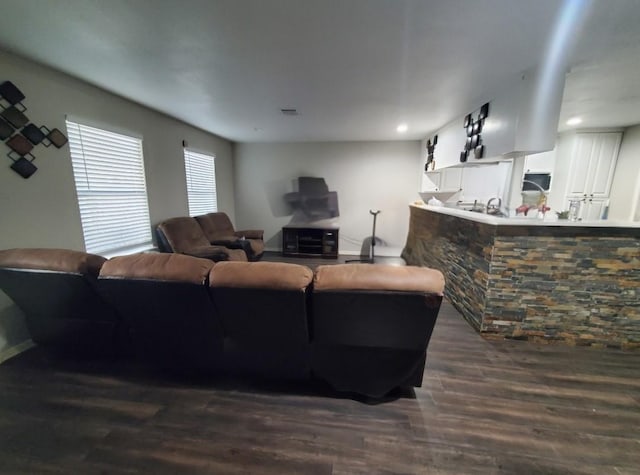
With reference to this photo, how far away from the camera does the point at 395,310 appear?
1438 millimetres

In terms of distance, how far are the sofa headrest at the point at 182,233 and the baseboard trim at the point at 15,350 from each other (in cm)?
149

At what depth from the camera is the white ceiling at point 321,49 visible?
139cm

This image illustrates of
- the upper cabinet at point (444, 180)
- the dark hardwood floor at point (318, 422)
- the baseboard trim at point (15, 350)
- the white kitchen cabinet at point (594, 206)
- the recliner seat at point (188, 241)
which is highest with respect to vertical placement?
the upper cabinet at point (444, 180)

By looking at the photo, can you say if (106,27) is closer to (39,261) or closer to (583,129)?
(39,261)

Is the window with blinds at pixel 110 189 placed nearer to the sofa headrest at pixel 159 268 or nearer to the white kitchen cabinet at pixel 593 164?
the sofa headrest at pixel 159 268

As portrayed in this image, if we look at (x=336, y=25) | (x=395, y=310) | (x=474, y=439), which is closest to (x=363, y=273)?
(x=395, y=310)

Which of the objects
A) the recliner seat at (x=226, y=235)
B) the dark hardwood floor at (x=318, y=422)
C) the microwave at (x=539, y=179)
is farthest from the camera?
the microwave at (x=539, y=179)

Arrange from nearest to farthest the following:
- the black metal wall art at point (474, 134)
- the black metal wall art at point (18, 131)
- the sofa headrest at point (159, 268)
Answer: the sofa headrest at point (159, 268) < the black metal wall art at point (18, 131) < the black metal wall art at point (474, 134)

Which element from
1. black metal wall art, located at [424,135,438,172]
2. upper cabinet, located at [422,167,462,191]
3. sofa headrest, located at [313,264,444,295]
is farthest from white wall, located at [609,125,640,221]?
sofa headrest, located at [313,264,444,295]

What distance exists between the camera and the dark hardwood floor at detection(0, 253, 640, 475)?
1284 mm

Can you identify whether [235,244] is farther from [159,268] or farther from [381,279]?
[381,279]

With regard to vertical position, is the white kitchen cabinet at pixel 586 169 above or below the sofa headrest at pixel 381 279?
above

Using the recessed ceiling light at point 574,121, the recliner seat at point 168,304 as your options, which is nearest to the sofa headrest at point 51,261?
the recliner seat at point 168,304

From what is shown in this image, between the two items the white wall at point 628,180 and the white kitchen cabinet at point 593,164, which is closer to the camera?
the white wall at point 628,180
